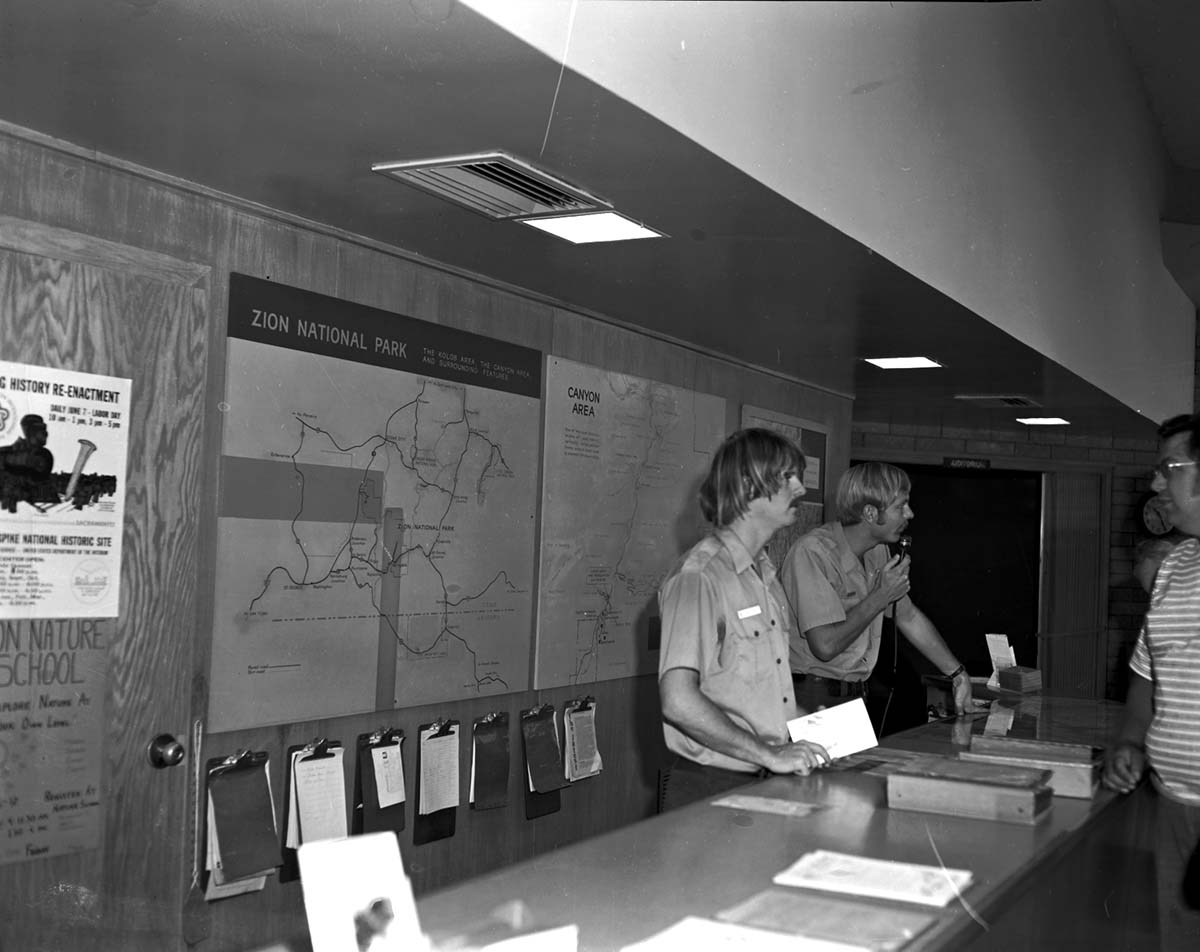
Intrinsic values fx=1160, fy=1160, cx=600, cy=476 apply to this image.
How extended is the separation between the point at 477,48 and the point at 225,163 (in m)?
0.68

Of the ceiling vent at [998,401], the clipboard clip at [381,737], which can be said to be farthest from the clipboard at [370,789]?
the ceiling vent at [998,401]

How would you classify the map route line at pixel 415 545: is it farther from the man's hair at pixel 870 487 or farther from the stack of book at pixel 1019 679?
the stack of book at pixel 1019 679

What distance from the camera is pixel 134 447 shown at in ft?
6.24

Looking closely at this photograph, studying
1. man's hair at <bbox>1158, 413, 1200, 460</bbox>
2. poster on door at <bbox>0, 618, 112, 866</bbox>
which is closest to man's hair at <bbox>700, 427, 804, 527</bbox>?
man's hair at <bbox>1158, 413, 1200, 460</bbox>

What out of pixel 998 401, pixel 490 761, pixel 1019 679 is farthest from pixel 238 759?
pixel 998 401

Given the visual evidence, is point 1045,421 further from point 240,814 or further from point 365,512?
point 240,814

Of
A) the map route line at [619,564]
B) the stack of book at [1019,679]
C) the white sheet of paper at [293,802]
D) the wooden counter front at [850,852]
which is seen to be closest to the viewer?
the wooden counter front at [850,852]

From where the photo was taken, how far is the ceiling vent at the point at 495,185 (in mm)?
1792

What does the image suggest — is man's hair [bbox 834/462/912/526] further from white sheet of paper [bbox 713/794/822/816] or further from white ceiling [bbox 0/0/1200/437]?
white sheet of paper [bbox 713/794/822/816]

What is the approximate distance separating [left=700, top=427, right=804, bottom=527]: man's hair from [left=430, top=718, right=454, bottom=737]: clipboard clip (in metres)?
0.87

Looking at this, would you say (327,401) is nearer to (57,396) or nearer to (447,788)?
(57,396)

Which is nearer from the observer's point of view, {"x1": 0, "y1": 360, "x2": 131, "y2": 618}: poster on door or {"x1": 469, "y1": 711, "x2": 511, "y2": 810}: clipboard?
{"x1": 0, "y1": 360, "x2": 131, "y2": 618}: poster on door

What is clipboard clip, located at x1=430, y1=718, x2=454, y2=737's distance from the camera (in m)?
2.63

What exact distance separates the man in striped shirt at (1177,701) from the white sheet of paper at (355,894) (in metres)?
1.28
